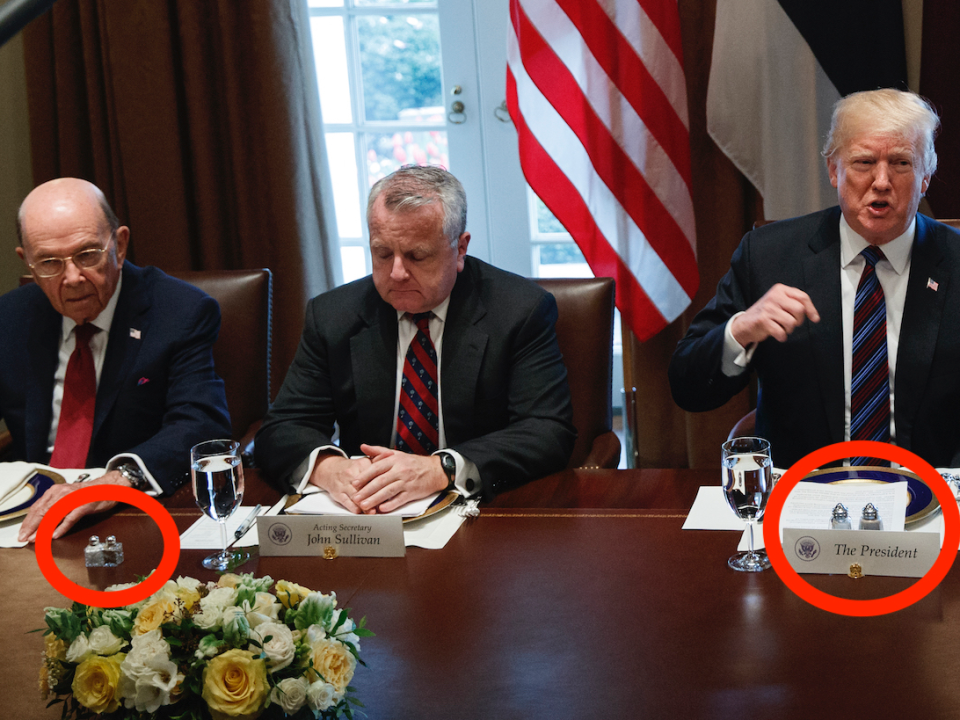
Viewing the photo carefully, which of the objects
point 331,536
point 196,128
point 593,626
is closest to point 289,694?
Answer: point 593,626

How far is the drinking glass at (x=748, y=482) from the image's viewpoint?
1.38 m

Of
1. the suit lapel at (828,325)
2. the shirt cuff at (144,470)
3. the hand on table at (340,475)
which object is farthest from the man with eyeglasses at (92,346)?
the suit lapel at (828,325)

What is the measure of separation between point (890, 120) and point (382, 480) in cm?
127

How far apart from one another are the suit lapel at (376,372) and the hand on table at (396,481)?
0.41 m

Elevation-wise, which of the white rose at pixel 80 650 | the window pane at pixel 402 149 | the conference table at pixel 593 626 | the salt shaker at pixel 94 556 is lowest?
the conference table at pixel 593 626

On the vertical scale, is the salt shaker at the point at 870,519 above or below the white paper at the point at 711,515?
above

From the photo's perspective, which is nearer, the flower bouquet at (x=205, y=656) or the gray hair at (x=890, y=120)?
the flower bouquet at (x=205, y=656)

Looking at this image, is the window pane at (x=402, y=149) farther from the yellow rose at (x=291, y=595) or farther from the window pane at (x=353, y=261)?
the yellow rose at (x=291, y=595)

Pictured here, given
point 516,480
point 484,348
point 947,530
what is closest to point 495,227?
point 484,348

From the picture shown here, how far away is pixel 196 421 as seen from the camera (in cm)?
218

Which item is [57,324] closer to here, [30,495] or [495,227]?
[30,495]

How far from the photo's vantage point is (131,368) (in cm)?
230

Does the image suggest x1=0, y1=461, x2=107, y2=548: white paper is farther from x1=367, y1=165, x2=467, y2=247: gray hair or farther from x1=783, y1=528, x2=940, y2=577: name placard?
x1=783, y1=528, x2=940, y2=577: name placard

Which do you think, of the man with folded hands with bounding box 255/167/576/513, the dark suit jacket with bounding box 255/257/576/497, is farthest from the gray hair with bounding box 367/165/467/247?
the dark suit jacket with bounding box 255/257/576/497
